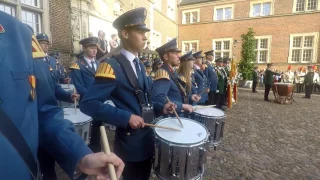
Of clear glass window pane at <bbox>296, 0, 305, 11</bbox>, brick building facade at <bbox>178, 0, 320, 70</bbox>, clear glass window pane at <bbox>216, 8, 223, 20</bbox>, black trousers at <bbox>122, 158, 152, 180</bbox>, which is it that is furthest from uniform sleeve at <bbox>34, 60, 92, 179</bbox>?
clear glass window pane at <bbox>216, 8, 223, 20</bbox>

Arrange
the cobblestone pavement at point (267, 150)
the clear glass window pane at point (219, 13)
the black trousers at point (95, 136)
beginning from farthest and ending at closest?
the clear glass window pane at point (219, 13) → the cobblestone pavement at point (267, 150) → the black trousers at point (95, 136)

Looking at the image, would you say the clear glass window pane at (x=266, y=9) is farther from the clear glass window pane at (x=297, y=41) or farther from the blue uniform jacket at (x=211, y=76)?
the blue uniform jacket at (x=211, y=76)

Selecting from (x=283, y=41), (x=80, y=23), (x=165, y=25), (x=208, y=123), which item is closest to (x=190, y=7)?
(x=165, y=25)

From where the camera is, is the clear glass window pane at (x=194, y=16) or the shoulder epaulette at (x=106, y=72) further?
the clear glass window pane at (x=194, y=16)

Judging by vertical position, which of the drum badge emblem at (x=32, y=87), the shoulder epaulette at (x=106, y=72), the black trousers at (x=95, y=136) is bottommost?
the black trousers at (x=95, y=136)

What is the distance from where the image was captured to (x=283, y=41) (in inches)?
902

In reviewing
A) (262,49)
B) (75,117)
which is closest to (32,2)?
(75,117)

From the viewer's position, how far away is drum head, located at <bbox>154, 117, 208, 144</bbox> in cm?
219

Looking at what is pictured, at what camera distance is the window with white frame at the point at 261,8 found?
23.9 metres

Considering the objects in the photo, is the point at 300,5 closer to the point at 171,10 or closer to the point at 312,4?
the point at 312,4

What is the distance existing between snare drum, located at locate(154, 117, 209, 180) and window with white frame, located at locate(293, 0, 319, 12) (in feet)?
86.0

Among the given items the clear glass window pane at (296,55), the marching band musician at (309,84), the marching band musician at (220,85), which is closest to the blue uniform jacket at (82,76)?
the marching band musician at (220,85)

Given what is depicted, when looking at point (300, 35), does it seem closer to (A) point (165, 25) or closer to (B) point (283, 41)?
(B) point (283, 41)

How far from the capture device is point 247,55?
22719mm
